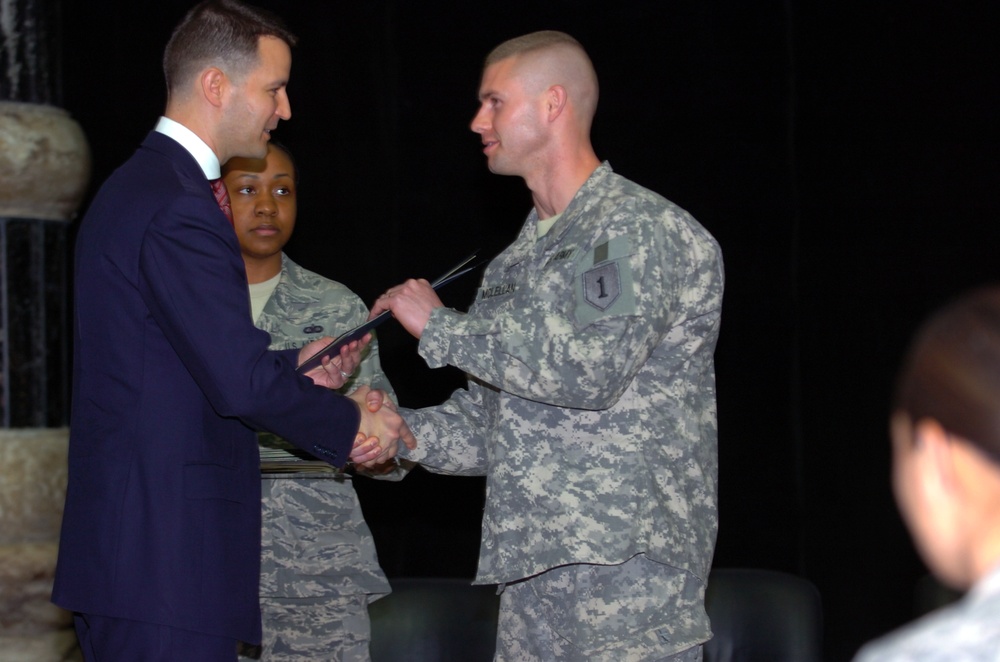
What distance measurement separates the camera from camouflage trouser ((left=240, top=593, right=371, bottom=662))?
3049mm

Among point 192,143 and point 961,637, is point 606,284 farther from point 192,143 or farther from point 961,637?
point 961,637

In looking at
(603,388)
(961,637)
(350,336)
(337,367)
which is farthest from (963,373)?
(337,367)

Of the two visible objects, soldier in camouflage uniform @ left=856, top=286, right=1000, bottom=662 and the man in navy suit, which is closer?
soldier in camouflage uniform @ left=856, top=286, right=1000, bottom=662

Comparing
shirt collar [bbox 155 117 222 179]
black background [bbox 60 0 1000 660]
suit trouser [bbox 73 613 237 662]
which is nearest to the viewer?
suit trouser [bbox 73 613 237 662]

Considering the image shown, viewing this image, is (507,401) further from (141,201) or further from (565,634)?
(141,201)

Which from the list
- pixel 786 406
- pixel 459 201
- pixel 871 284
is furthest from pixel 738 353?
pixel 459 201

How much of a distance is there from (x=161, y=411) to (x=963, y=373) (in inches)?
53.1

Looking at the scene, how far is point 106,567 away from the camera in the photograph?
6.11 feet

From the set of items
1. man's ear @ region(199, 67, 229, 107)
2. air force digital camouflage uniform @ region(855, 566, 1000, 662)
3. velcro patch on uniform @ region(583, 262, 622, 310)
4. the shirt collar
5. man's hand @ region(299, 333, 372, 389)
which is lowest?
air force digital camouflage uniform @ region(855, 566, 1000, 662)

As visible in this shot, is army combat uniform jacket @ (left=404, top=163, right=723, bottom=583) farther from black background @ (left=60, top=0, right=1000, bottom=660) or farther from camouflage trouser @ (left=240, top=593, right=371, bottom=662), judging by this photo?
black background @ (left=60, top=0, right=1000, bottom=660)

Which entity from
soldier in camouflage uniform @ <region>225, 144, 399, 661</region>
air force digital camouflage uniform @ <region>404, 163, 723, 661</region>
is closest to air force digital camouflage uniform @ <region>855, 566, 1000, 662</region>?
air force digital camouflage uniform @ <region>404, 163, 723, 661</region>

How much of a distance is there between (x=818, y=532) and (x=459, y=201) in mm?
1462

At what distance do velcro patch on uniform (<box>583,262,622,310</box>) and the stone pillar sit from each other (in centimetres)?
134

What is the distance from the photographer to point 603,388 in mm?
2062
